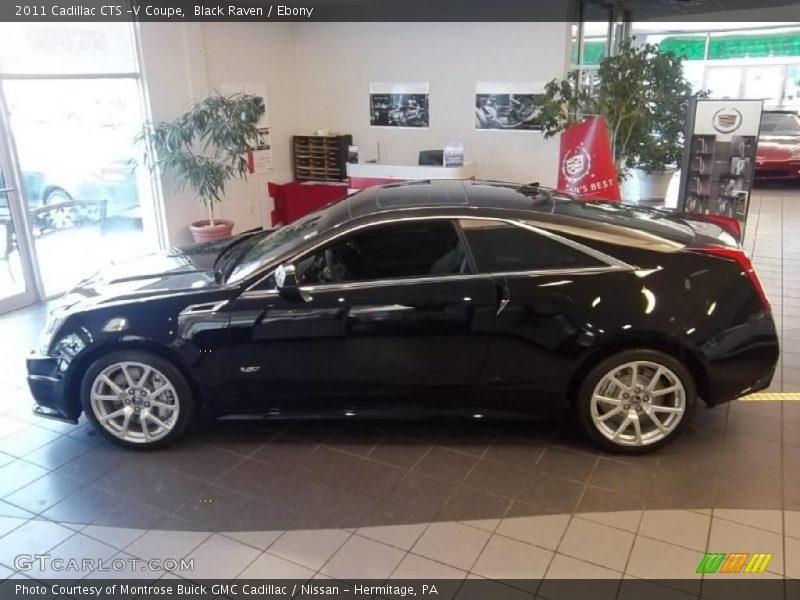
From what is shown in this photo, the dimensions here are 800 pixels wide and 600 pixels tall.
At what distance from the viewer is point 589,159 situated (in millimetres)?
6152

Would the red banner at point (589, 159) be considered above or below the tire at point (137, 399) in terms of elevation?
above

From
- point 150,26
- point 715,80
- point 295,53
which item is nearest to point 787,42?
point 715,80

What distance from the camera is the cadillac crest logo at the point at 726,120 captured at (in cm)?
584

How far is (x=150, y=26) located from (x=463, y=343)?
541 centimetres

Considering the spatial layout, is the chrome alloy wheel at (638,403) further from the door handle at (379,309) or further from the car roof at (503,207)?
the door handle at (379,309)

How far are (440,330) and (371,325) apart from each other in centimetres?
33

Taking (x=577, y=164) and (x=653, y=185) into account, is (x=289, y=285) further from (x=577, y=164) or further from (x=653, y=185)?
(x=653, y=185)

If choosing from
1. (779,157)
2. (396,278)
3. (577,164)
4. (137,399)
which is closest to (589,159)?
(577,164)

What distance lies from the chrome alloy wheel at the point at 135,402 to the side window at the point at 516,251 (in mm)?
1679

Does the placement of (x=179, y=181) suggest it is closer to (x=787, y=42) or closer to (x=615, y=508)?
(x=615, y=508)

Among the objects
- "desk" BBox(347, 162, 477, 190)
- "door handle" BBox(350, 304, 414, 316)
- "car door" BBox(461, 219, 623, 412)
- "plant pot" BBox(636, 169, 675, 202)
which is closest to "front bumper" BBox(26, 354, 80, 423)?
"door handle" BBox(350, 304, 414, 316)

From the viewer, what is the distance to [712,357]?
10.5ft

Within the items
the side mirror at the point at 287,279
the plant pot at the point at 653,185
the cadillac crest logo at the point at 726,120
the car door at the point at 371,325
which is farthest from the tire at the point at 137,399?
the plant pot at the point at 653,185

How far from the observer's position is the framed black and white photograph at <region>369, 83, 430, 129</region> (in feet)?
28.8
